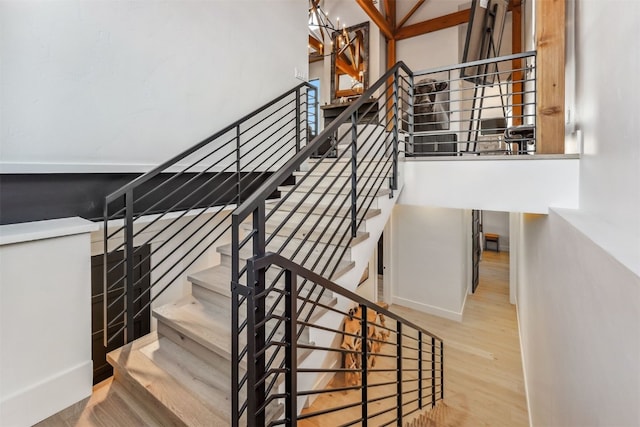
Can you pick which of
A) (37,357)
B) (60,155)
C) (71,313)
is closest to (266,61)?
(60,155)

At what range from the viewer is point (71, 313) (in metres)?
1.63

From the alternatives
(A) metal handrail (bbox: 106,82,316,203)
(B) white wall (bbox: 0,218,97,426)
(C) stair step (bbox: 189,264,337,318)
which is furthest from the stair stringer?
(A) metal handrail (bbox: 106,82,316,203)

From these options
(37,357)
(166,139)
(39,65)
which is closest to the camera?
(37,357)

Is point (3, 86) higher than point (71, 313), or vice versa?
point (3, 86)

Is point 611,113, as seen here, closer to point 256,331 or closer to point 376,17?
point 256,331

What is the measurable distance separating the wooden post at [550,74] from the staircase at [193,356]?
4.25 feet

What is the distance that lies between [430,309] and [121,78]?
5.39 metres

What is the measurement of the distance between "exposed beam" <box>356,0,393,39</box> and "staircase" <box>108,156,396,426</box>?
4.60m

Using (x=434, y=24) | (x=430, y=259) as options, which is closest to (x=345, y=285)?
(x=430, y=259)

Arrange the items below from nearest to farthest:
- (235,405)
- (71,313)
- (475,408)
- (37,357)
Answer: (235,405), (37,357), (71,313), (475,408)

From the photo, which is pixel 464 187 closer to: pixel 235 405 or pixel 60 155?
pixel 235 405

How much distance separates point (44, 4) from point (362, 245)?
7.82 feet

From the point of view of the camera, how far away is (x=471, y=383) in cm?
367

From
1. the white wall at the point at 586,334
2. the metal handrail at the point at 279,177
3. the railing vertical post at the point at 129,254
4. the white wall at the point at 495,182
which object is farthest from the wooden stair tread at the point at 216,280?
the white wall at the point at 586,334
